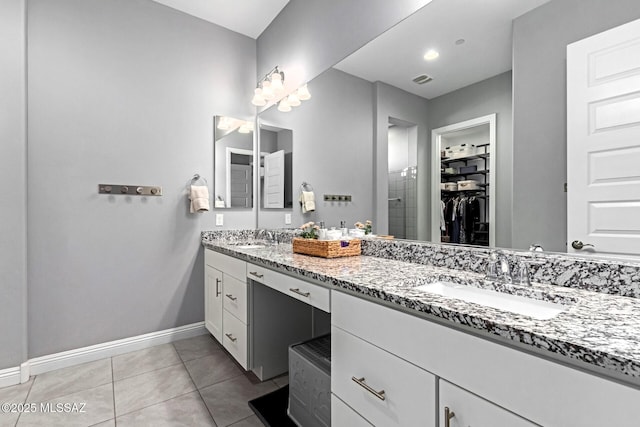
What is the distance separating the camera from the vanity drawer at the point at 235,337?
1908 mm

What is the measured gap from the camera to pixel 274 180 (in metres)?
2.71

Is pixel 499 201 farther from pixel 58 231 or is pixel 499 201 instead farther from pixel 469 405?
pixel 58 231

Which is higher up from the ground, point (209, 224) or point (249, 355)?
point (209, 224)

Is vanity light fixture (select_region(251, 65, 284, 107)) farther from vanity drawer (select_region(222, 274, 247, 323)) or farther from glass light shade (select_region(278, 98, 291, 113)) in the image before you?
vanity drawer (select_region(222, 274, 247, 323))

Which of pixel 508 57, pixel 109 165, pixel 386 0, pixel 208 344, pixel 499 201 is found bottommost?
pixel 208 344

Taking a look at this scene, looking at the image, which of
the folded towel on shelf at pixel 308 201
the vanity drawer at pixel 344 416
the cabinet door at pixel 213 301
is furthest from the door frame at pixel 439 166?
the cabinet door at pixel 213 301

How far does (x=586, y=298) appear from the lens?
0.92 metres

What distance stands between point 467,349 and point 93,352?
2578mm

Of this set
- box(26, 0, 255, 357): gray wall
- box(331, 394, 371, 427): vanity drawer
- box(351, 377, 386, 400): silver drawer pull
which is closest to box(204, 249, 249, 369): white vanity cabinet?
box(26, 0, 255, 357): gray wall

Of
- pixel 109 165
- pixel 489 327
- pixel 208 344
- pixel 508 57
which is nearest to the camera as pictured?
pixel 489 327

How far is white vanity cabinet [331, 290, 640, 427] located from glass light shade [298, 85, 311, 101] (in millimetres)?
1730

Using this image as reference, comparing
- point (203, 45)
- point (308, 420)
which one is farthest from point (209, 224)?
point (308, 420)

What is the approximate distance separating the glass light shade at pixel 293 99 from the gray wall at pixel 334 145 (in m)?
0.05

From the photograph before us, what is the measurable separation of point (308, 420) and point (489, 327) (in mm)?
1108
